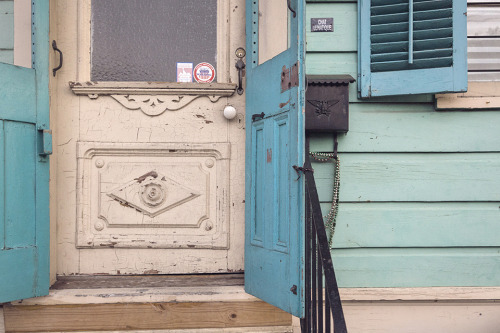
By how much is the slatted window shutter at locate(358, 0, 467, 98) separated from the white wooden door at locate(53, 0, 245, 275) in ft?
2.78

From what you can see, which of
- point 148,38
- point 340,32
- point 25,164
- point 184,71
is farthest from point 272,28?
point 25,164

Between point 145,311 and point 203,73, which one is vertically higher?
point 203,73

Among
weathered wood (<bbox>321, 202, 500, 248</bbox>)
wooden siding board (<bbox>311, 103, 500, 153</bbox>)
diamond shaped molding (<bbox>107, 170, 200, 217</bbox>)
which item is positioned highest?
wooden siding board (<bbox>311, 103, 500, 153</bbox>)

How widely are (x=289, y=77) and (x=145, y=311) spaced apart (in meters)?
1.57

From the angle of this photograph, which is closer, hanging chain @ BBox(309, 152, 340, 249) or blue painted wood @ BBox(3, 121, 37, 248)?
blue painted wood @ BBox(3, 121, 37, 248)

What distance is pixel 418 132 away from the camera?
2.77 meters

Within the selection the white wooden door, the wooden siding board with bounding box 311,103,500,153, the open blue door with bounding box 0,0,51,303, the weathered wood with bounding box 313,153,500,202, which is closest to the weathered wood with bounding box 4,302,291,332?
the open blue door with bounding box 0,0,51,303

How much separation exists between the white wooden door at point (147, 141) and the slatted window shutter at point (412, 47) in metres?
0.85

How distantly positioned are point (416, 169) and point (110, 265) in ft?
6.95

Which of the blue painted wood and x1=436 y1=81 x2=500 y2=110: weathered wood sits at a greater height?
x1=436 y1=81 x2=500 y2=110: weathered wood

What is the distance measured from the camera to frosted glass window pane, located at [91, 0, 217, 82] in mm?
2854

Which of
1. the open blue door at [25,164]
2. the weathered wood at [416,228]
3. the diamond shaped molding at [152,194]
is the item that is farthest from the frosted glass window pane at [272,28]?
the open blue door at [25,164]

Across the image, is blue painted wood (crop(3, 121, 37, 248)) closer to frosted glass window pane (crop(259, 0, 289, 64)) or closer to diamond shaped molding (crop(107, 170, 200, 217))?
diamond shaped molding (crop(107, 170, 200, 217))

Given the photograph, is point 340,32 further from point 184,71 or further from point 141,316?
point 141,316
